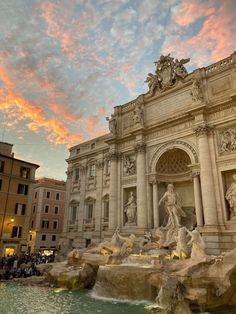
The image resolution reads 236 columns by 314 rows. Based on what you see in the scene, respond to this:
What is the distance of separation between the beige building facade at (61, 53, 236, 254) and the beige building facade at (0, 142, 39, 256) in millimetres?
5052

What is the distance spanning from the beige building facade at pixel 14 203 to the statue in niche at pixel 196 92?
21.8m

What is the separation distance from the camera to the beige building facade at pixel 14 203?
28312 mm

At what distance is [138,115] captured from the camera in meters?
24.5

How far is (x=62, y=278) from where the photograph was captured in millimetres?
15375

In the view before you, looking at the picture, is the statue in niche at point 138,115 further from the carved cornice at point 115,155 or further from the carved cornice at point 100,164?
the carved cornice at point 100,164

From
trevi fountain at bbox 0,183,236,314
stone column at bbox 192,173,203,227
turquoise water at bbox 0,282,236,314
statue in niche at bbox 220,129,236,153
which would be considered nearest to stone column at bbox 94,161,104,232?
trevi fountain at bbox 0,183,236,314

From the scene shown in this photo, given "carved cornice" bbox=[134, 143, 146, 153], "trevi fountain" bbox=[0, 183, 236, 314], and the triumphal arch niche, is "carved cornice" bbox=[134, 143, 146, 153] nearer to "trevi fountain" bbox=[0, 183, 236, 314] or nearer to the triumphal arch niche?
the triumphal arch niche

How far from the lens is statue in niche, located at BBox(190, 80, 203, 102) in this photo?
20406 mm

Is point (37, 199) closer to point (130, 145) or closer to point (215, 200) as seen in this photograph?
point (130, 145)

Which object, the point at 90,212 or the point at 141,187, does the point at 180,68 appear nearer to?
the point at 141,187

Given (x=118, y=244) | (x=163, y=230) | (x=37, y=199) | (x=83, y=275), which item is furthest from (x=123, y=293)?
(x=37, y=199)

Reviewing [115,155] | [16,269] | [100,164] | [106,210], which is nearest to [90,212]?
[106,210]

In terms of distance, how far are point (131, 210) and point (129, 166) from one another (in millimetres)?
4277

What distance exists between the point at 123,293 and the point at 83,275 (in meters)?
3.50
